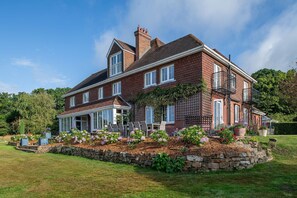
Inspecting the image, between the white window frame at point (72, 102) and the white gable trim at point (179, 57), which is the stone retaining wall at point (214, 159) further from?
the white window frame at point (72, 102)

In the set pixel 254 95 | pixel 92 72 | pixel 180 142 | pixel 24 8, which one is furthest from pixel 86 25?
pixel 92 72

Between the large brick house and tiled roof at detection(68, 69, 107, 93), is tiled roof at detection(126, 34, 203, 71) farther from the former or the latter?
tiled roof at detection(68, 69, 107, 93)

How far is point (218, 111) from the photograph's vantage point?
18.9 m

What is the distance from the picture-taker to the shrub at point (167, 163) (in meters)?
9.05

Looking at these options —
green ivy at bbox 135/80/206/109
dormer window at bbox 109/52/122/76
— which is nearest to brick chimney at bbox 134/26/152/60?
dormer window at bbox 109/52/122/76

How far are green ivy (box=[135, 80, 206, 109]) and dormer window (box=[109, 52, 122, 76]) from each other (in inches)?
198

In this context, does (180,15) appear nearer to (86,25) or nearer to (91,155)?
(86,25)

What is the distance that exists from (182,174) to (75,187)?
3.70 meters

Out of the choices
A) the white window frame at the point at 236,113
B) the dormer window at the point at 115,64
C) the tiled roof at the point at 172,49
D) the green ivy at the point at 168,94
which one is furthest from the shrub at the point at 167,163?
the dormer window at the point at 115,64

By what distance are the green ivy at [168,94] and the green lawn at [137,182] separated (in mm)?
7816

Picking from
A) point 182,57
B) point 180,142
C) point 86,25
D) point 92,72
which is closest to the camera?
point 180,142

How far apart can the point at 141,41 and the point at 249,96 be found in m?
12.4

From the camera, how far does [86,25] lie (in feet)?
47.0

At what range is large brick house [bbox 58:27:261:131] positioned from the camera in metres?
17.4
